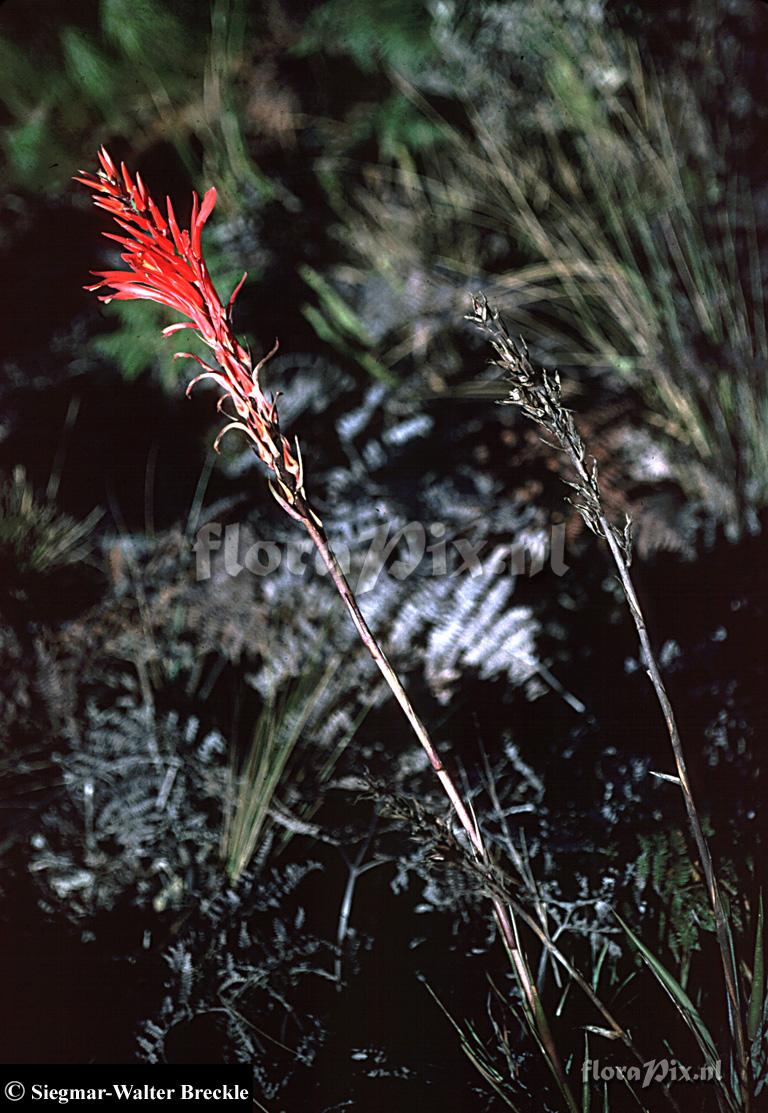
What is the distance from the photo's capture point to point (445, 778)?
0.44 m

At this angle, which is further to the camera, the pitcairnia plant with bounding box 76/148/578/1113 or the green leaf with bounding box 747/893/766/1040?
the green leaf with bounding box 747/893/766/1040

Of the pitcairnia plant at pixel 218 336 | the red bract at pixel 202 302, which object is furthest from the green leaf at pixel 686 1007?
the red bract at pixel 202 302

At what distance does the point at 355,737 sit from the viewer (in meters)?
0.60

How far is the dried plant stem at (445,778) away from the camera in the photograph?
0.39m

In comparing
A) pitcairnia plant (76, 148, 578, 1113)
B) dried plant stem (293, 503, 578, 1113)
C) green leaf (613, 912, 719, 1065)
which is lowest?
green leaf (613, 912, 719, 1065)

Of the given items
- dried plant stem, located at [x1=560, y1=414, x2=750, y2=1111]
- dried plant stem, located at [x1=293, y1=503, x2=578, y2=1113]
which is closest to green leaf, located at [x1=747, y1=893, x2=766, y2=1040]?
dried plant stem, located at [x1=560, y1=414, x2=750, y2=1111]

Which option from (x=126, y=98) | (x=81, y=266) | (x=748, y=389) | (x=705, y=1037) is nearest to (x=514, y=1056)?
(x=705, y=1037)

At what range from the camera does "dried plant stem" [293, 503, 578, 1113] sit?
392 mm

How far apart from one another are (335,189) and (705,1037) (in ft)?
2.19

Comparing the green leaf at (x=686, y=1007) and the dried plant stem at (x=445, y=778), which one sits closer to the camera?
the dried plant stem at (x=445, y=778)

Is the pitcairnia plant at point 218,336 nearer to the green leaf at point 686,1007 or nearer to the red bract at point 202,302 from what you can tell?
the red bract at point 202,302

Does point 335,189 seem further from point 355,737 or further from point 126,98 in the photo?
point 355,737

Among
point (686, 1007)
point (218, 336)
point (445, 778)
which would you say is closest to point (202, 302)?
point (218, 336)

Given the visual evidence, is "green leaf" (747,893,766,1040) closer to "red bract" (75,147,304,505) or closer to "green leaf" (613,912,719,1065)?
"green leaf" (613,912,719,1065)
